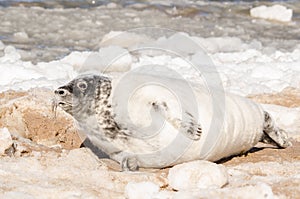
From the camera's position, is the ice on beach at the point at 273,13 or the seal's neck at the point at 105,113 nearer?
the seal's neck at the point at 105,113

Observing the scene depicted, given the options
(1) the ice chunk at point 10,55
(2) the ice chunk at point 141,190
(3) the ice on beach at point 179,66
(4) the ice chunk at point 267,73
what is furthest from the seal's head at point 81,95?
(1) the ice chunk at point 10,55

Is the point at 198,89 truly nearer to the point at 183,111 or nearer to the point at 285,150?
the point at 183,111

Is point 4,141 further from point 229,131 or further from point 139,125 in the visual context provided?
point 229,131

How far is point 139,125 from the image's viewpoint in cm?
315

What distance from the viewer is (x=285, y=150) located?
12.5 feet

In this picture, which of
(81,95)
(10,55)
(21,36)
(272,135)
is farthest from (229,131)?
(21,36)

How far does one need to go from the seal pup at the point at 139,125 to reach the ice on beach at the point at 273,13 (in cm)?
654

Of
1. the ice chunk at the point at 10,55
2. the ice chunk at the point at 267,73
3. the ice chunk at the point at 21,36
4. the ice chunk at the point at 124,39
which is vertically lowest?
the ice chunk at the point at 21,36

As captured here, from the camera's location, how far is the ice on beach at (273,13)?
970 centimetres

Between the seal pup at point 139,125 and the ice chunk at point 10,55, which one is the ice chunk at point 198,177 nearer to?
the seal pup at point 139,125

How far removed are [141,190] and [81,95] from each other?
2.37 feet

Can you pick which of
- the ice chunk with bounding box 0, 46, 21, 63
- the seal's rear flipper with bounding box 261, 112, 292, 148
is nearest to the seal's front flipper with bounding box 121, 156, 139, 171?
the seal's rear flipper with bounding box 261, 112, 292, 148

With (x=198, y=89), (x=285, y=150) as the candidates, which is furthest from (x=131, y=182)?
(x=285, y=150)

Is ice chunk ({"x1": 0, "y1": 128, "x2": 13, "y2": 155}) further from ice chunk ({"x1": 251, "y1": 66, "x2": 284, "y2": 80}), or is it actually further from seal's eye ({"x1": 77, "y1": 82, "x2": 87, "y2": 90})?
ice chunk ({"x1": 251, "y1": 66, "x2": 284, "y2": 80})
